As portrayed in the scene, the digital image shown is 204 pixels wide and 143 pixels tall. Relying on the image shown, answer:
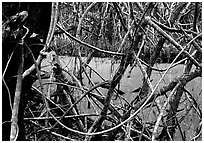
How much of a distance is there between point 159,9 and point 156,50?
203mm

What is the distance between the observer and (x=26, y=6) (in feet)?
3.20

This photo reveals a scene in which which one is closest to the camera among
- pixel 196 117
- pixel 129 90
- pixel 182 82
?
pixel 182 82

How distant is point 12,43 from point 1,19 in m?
0.09

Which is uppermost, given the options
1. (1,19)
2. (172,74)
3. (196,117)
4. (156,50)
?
(1,19)

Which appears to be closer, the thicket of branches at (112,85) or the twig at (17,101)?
the twig at (17,101)

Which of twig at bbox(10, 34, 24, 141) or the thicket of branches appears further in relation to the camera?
the thicket of branches

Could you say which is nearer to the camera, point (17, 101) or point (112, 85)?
point (17, 101)

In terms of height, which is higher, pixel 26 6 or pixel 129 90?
pixel 26 6

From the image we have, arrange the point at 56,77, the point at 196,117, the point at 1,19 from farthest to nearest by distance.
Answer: the point at 196,117 < the point at 56,77 < the point at 1,19

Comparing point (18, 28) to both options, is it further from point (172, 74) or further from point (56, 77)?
point (172, 74)

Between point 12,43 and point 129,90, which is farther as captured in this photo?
point 129,90

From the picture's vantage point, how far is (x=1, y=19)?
35.3 inches

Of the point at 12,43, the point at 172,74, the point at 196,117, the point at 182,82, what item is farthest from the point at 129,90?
the point at 12,43

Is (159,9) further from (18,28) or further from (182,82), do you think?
(18,28)
